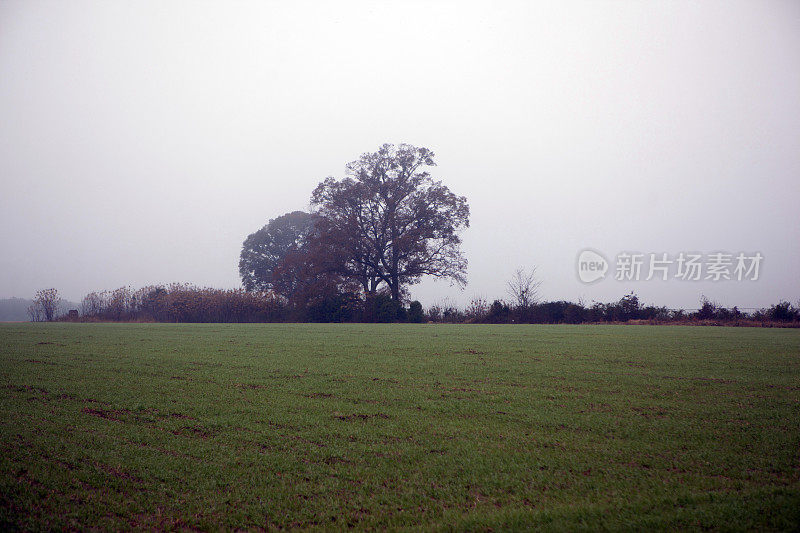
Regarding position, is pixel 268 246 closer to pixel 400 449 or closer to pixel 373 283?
pixel 373 283

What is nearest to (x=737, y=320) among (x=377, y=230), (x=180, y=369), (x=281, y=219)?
(x=377, y=230)

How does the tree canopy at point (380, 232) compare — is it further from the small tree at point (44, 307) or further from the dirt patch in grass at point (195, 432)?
the dirt patch in grass at point (195, 432)

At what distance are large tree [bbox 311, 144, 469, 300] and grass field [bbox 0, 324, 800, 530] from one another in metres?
22.2

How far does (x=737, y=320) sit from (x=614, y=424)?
69.7ft

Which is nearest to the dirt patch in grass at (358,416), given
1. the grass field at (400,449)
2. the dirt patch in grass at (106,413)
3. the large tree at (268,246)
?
the grass field at (400,449)

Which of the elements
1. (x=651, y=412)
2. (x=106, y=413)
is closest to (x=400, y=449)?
(x=651, y=412)

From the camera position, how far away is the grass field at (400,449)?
1829mm

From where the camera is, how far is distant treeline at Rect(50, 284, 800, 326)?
66.6 ft

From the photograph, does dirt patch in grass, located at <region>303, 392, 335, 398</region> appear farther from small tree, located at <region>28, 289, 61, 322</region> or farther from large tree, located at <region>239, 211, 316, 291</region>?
large tree, located at <region>239, 211, 316, 291</region>

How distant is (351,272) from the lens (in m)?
27.5

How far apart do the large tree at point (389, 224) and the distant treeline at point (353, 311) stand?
132 inches

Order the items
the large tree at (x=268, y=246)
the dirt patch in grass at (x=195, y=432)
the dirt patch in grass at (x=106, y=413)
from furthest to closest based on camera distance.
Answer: the large tree at (x=268, y=246) → the dirt patch in grass at (x=106, y=413) → the dirt patch in grass at (x=195, y=432)

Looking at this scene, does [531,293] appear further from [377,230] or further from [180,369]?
[180,369]

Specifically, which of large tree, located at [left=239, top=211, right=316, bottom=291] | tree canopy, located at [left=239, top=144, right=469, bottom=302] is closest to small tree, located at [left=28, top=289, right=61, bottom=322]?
tree canopy, located at [left=239, top=144, right=469, bottom=302]
